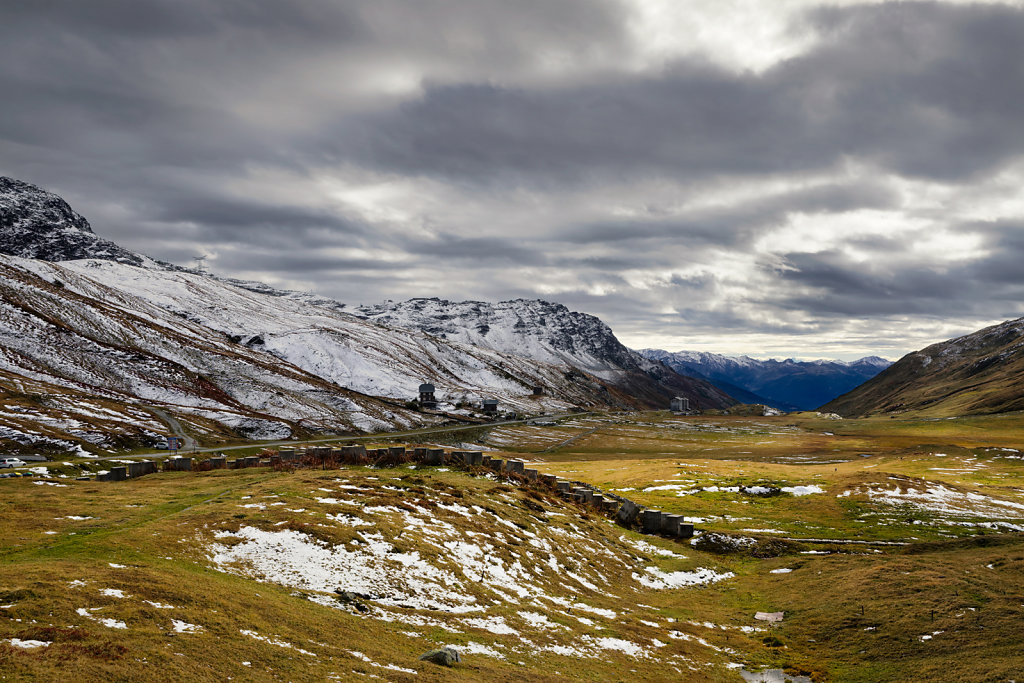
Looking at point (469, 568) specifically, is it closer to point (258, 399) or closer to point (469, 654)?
point (469, 654)

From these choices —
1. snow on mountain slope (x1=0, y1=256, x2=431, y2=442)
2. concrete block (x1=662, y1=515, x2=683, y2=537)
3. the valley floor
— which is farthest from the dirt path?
concrete block (x1=662, y1=515, x2=683, y2=537)

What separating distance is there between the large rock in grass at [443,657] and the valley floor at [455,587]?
16.7 inches

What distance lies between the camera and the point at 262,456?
181 feet

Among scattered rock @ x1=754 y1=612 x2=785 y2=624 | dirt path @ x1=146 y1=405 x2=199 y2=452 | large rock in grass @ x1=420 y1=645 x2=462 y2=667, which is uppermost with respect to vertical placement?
large rock in grass @ x1=420 y1=645 x2=462 y2=667

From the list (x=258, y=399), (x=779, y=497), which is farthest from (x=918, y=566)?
(x=258, y=399)

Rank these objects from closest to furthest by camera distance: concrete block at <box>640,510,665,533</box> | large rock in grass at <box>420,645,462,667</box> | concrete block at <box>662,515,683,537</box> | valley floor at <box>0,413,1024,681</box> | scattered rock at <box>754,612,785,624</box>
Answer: valley floor at <box>0,413,1024,681</box> < large rock in grass at <box>420,645,462,667</box> < scattered rock at <box>754,612,785,624</box> < concrete block at <box>662,515,683,537</box> < concrete block at <box>640,510,665,533</box>

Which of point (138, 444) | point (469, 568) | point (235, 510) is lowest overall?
point (138, 444)

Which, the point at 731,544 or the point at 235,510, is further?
the point at 731,544

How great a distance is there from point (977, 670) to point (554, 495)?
3425cm

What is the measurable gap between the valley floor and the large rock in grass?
0.42 m

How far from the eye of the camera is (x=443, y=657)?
2023cm

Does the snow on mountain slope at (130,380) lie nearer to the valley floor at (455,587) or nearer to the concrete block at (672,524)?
the valley floor at (455,587)

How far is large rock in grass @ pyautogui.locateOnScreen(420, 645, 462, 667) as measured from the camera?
20141 mm

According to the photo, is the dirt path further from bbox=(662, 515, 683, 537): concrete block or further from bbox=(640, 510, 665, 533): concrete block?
bbox=(662, 515, 683, 537): concrete block
